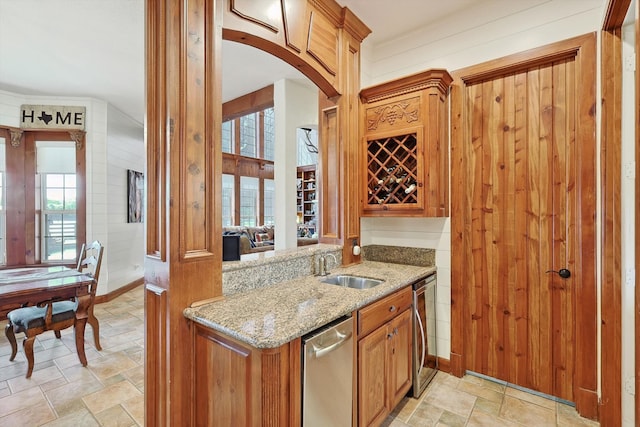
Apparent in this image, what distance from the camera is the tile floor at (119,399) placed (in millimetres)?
2066

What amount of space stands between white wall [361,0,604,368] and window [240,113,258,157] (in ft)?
22.9

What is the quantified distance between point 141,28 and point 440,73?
2746mm

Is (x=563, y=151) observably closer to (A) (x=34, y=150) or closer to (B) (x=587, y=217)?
(B) (x=587, y=217)

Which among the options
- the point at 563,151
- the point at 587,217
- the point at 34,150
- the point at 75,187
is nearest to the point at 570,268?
the point at 587,217

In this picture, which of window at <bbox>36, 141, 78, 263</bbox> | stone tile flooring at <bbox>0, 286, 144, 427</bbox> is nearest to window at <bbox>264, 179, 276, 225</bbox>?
window at <bbox>36, 141, 78, 263</bbox>

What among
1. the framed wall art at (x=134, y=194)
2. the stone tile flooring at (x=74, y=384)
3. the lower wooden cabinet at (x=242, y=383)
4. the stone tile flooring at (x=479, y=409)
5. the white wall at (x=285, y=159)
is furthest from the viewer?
the framed wall art at (x=134, y=194)

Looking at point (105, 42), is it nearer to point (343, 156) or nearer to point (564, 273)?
point (343, 156)

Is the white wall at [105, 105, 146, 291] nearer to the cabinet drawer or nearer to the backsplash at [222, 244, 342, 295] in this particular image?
the backsplash at [222, 244, 342, 295]

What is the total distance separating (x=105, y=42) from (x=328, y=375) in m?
3.72

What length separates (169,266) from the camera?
4.75ft

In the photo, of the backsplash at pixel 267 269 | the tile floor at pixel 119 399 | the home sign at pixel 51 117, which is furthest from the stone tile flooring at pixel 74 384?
the home sign at pixel 51 117

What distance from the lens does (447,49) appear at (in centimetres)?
267

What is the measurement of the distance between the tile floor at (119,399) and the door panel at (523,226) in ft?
0.70

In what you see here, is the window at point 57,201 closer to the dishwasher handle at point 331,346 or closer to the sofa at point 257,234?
the sofa at point 257,234
